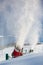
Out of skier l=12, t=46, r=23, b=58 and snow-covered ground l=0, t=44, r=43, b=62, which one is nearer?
snow-covered ground l=0, t=44, r=43, b=62

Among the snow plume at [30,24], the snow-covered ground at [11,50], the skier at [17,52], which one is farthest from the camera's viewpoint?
the snow plume at [30,24]

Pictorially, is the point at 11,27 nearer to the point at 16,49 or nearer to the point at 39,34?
the point at 16,49

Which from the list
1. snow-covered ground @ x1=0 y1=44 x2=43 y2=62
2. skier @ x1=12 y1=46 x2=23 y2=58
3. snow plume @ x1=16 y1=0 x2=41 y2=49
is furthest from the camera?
snow plume @ x1=16 y1=0 x2=41 y2=49

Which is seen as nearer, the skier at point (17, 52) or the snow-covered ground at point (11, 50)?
the snow-covered ground at point (11, 50)

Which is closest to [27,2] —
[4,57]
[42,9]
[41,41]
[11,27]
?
[42,9]

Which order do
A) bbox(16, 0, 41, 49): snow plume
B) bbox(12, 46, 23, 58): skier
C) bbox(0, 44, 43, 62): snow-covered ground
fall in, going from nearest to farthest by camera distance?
bbox(0, 44, 43, 62): snow-covered ground
bbox(12, 46, 23, 58): skier
bbox(16, 0, 41, 49): snow plume

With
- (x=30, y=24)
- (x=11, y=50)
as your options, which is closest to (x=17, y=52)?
(x=11, y=50)

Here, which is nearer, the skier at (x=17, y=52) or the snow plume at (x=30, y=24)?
the skier at (x=17, y=52)

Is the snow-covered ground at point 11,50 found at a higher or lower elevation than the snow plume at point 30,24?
lower

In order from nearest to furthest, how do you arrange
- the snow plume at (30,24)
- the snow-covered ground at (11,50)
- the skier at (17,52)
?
the snow-covered ground at (11,50) → the skier at (17,52) → the snow plume at (30,24)

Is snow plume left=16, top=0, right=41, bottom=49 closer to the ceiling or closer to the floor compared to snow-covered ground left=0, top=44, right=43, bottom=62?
closer to the ceiling

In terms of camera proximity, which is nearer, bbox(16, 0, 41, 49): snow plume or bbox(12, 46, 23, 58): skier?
bbox(12, 46, 23, 58): skier

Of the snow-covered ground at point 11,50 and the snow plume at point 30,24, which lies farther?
the snow plume at point 30,24

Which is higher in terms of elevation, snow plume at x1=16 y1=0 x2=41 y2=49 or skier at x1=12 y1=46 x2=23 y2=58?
snow plume at x1=16 y1=0 x2=41 y2=49
